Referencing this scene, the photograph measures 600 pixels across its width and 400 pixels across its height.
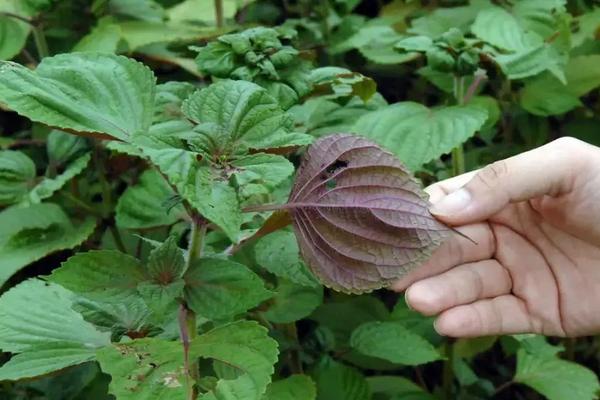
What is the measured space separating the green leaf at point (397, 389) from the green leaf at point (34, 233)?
51cm

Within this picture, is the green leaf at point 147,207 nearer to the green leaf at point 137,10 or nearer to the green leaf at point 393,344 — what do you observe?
the green leaf at point 393,344

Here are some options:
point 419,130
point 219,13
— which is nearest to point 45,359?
point 419,130

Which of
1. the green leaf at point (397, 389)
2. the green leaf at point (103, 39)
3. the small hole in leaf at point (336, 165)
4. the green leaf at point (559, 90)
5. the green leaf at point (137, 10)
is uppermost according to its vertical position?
the small hole in leaf at point (336, 165)

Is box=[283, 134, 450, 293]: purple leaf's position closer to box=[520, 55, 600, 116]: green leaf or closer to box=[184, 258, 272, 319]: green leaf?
box=[184, 258, 272, 319]: green leaf

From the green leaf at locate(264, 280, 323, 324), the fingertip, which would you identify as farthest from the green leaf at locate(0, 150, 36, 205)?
the fingertip

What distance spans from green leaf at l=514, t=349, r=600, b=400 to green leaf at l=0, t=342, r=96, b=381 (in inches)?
29.3

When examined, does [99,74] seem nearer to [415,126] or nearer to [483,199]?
[483,199]

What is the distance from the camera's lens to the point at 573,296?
1.20 meters

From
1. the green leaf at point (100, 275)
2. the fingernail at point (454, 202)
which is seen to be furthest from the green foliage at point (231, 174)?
the fingernail at point (454, 202)

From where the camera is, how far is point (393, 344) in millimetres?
1168

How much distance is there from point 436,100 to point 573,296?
949 millimetres

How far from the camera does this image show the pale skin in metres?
1.00

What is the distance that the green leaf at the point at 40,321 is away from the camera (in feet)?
3.08

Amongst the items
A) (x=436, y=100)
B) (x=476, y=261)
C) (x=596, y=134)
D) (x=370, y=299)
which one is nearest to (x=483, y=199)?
(x=476, y=261)
